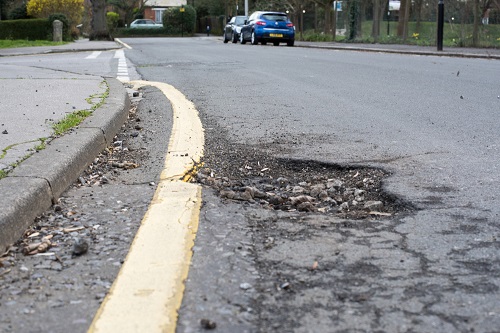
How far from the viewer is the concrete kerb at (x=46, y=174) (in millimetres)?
2869

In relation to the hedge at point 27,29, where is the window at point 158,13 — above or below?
above

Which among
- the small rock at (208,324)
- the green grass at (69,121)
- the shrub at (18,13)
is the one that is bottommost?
the small rock at (208,324)

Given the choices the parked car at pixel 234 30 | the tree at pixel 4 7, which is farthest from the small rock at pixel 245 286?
the tree at pixel 4 7

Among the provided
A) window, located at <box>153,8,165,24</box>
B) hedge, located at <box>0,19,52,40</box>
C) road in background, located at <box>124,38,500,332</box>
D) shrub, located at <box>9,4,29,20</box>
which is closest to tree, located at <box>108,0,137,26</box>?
window, located at <box>153,8,165,24</box>

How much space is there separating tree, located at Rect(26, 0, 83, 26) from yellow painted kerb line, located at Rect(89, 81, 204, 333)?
42.6 meters

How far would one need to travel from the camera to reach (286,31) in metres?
31.3

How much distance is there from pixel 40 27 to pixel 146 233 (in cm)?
3656

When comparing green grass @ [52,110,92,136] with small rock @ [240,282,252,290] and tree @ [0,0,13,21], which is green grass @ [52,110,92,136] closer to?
small rock @ [240,282,252,290]

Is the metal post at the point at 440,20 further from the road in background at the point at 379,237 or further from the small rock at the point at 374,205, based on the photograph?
the small rock at the point at 374,205

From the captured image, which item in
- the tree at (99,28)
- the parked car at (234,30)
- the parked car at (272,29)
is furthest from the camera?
the tree at (99,28)

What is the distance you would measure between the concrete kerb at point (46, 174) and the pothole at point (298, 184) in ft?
2.41

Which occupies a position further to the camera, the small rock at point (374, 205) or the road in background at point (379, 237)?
the small rock at point (374, 205)

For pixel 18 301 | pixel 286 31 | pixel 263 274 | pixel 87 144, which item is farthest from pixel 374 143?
pixel 286 31

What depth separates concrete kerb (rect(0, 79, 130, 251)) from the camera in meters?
2.87
